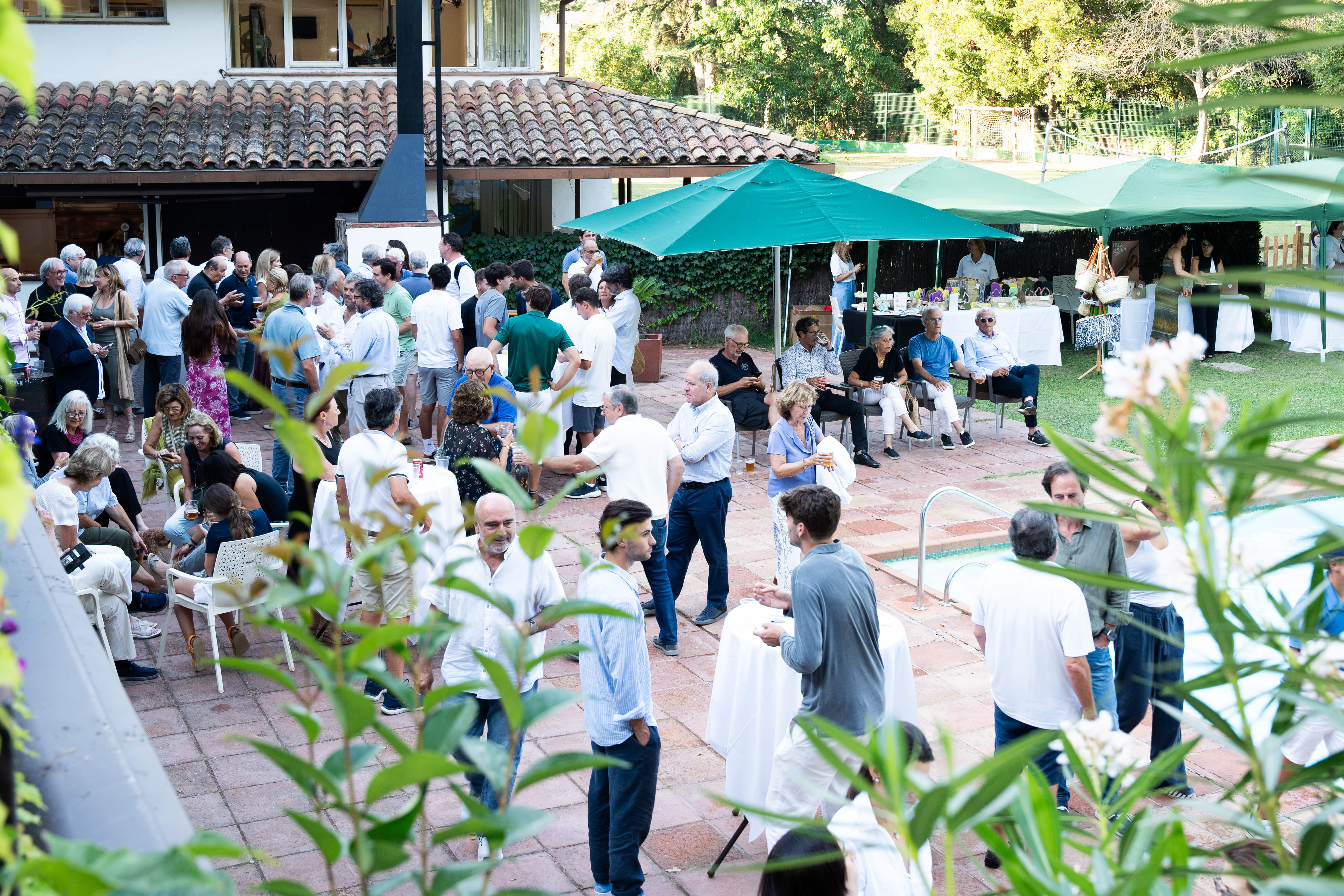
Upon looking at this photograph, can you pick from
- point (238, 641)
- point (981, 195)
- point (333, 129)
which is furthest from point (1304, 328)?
point (238, 641)

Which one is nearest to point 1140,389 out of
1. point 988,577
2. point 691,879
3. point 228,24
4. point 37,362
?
point 988,577

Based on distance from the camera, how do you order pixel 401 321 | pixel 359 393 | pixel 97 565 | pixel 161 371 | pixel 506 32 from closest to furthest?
1. pixel 97 565
2. pixel 359 393
3. pixel 401 321
4. pixel 161 371
5. pixel 506 32

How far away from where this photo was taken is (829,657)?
14.0 ft

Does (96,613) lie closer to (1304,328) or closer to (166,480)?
(166,480)

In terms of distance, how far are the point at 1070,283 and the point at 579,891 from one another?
50.8ft

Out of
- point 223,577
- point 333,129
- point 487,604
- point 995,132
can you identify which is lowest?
point 223,577

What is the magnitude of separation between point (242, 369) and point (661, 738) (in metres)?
7.84

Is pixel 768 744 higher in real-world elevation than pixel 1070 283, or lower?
lower

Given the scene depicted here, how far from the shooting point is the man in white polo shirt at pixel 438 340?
9.89 meters

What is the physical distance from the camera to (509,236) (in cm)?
1895

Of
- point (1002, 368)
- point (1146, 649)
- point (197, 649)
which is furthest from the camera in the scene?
point (1002, 368)

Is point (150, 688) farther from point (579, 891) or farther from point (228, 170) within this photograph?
point (228, 170)

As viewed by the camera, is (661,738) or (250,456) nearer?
(661,738)

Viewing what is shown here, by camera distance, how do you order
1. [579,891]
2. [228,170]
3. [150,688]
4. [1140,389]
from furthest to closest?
[228,170]
[150,688]
[579,891]
[1140,389]
